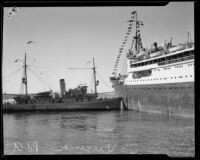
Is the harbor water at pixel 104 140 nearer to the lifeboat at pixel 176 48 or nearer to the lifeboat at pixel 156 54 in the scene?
the lifeboat at pixel 176 48

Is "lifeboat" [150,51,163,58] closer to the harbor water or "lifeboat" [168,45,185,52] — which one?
"lifeboat" [168,45,185,52]

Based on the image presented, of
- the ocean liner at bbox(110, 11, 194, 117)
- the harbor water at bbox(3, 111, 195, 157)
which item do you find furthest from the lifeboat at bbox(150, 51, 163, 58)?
the harbor water at bbox(3, 111, 195, 157)

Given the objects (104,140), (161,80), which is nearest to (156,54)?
(161,80)

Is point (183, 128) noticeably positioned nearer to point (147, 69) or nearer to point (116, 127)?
point (116, 127)

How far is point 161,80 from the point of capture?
696 inches

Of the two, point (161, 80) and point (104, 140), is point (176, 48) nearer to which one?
point (161, 80)

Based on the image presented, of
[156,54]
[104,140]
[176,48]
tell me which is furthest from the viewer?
[156,54]

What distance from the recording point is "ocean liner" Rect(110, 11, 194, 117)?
15.4 metres

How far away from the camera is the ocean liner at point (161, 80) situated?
15.4m

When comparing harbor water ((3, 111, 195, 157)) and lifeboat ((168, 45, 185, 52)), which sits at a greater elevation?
lifeboat ((168, 45, 185, 52))

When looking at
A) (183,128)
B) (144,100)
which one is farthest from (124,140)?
(144,100)

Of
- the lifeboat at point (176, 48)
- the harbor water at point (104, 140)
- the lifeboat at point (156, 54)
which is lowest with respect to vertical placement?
the harbor water at point (104, 140)

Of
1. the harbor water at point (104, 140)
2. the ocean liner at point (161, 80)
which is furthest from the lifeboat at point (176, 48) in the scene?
the harbor water at point (104, 140)
